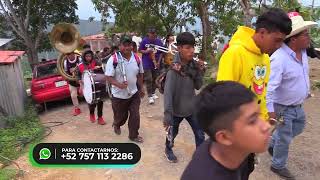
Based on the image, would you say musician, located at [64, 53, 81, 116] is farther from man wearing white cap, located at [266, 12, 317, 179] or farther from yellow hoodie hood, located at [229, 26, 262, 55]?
yellow hoodie hood, located at [229, 26, 262, 55]

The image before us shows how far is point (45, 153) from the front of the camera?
5.84m

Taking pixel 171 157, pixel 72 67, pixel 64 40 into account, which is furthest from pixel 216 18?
pixel 171 157

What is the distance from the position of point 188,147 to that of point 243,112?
13.8 ft

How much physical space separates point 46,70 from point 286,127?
22.5 ft

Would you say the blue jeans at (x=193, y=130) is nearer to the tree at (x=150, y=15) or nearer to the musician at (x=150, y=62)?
the musician at (x=150, y=62)

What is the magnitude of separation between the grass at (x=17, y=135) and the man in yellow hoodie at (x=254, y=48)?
3.51 meters

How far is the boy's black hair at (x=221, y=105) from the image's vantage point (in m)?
1.60

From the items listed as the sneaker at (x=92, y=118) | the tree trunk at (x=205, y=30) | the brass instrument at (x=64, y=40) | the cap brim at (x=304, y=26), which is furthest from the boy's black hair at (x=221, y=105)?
the tree trunk at (x=205, y=30)

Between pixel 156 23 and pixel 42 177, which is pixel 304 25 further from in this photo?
pixel 156 23

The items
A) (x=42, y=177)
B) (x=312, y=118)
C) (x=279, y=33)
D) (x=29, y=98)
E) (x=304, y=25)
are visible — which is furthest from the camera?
(x=29, y=98)


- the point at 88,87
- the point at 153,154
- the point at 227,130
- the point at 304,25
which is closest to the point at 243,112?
the point at 227,130

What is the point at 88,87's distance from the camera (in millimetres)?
6957

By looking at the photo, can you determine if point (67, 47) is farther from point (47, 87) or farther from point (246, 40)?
point (246, 40)

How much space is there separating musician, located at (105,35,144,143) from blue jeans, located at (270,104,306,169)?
2.31 m
